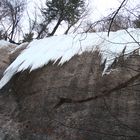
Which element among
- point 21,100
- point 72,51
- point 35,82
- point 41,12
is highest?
point 41,12

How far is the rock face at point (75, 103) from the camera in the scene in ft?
30.3

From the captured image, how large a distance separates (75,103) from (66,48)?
10.6ft

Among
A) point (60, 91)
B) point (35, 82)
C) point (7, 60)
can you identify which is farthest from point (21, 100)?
point (7, 60)

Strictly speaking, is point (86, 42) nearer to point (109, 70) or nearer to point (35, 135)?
point (109, 70)

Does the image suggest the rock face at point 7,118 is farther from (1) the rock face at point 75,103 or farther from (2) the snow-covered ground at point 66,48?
(2) the snow-covered ground at point 66,48

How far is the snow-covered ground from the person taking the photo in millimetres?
11078

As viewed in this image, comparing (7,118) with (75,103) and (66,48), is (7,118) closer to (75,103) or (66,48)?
(75,103)

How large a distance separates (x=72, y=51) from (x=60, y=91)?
200 cm

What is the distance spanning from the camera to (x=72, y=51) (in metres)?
12.2

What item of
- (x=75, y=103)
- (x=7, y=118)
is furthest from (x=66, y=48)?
(x=7, y=118)

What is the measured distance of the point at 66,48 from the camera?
506 inches

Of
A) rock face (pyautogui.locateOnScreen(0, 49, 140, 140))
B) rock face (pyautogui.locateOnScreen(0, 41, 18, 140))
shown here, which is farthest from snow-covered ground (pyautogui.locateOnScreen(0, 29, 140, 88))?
rock face (pyautogui.locateOnScreen(0, 41, 18, 140))

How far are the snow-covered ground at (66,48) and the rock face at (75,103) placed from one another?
419 millimetres

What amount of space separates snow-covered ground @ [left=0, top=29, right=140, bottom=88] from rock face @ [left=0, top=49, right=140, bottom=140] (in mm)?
419
